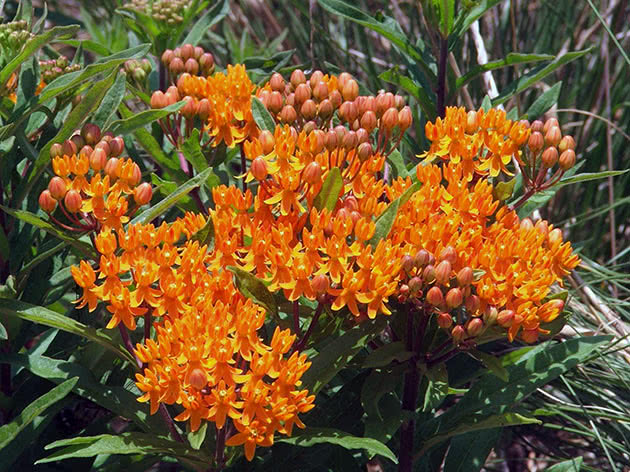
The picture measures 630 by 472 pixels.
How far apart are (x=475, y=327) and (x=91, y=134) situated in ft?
2.60

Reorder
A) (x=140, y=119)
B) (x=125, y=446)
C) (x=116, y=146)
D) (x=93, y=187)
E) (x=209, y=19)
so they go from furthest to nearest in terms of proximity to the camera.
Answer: (x=209, y=19) < (x=140, y=119) < (x=116, y=146) < (x=93, y=187) < (x=125, y=446)

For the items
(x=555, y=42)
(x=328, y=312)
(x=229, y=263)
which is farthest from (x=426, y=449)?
(x=555, y=42)

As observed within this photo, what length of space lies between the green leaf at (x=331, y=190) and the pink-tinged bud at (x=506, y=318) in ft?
1.13

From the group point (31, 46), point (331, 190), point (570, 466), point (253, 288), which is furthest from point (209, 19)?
point (570, 466)

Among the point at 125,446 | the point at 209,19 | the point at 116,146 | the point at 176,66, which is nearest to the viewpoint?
the point at 125,446

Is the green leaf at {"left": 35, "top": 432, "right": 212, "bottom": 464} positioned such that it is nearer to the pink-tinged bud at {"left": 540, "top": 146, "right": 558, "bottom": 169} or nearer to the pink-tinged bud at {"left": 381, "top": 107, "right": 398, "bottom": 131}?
the pink-tinged bud at {"left": 381, "top": 107, "right": 398, "bottom": 131}

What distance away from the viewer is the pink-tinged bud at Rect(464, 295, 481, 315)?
147 centimetres

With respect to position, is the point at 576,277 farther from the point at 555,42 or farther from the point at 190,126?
the point at 555,42

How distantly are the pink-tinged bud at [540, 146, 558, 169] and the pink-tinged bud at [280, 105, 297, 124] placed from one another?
499 mm

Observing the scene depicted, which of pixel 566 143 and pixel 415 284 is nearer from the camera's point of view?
pixel 415 284

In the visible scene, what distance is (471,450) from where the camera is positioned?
183 cm

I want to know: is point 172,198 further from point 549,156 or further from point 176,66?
point 549,156

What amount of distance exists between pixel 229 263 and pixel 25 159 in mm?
671

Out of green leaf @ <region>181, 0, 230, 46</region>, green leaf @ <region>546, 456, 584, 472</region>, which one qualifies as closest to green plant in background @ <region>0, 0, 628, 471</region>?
green leaf @ <region>546, 456, 584, 472</region>
